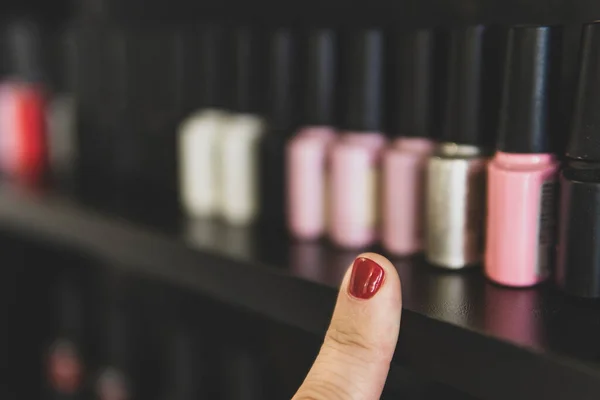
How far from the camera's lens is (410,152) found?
44 cm

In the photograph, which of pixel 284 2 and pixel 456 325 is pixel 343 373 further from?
pixel 284 2

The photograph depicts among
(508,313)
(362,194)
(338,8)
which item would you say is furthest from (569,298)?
(338,8)

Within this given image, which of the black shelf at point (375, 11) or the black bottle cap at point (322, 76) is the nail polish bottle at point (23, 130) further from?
the black bottle cap at point (322, 76)

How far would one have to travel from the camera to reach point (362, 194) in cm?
46

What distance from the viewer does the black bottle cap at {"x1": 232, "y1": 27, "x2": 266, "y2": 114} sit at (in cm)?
54

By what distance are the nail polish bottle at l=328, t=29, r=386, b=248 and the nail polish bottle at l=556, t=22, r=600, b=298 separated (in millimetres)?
126

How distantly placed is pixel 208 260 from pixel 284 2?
0.73 feet

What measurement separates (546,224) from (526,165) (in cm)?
3

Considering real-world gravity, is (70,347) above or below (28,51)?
below

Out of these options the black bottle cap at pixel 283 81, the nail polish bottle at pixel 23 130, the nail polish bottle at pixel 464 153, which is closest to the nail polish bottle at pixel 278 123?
the black bottle cap at pixel 283 81

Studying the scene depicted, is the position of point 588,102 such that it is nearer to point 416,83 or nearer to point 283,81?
point 416,83

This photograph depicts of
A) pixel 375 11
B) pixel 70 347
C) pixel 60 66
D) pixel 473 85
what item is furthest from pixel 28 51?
pixel 473 85

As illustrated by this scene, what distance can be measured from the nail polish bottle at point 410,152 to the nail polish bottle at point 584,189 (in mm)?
91

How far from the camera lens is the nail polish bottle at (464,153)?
1.32 feet
